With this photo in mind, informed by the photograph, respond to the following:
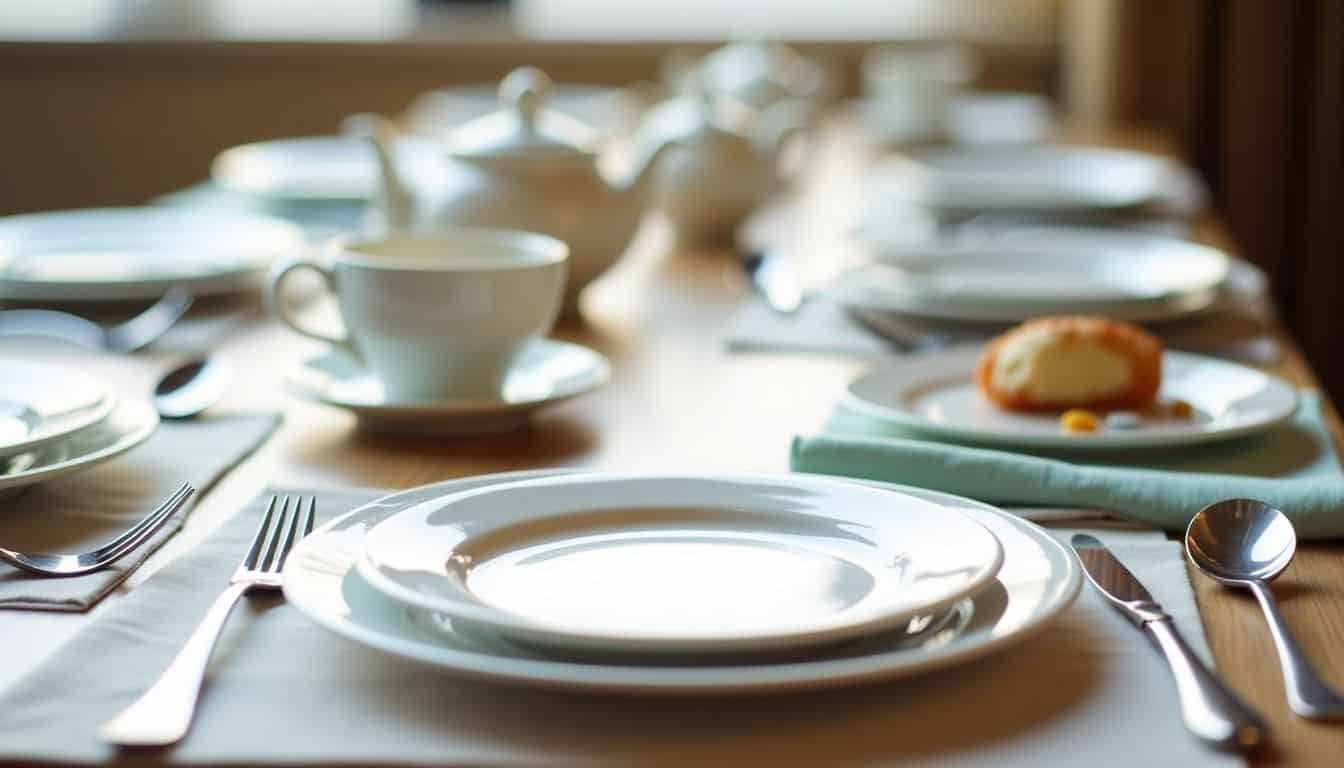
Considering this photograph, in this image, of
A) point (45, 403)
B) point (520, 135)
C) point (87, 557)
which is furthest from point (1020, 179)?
point (87, 557)

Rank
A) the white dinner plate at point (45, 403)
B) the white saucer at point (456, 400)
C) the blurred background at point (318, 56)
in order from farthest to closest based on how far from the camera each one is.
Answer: the blurred background at point (318, 56) → the white saucer at point (456, 400) → the white dinner plate at point (45, 403)

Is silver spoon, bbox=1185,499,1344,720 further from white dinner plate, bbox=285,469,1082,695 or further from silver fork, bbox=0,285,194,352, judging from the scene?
silver fork, bbox=0,285,194,352

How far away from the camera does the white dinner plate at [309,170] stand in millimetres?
1678

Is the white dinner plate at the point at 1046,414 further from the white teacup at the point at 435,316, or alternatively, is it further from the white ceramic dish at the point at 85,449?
the white ceramic dish at the point at 85,449

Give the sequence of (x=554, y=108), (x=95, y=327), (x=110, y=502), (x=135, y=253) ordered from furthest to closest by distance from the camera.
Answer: (x=554, y=108) → (x=135, y=253) → (x=95, y=327) → (x=110, y=502)

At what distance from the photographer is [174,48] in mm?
3404

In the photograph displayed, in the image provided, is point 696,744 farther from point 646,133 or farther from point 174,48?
point 174,48

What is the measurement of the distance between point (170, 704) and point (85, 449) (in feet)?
0.97

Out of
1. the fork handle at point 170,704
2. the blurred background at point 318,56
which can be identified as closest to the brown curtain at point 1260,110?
the blurred background at point 318,56

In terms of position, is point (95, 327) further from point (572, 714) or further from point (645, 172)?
point (572, 714)

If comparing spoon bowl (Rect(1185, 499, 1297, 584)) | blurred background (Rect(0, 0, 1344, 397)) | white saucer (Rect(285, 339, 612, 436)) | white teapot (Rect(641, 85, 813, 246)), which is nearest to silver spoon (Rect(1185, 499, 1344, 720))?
spoon bowl (Rect(1185, 499, 1297, 584))

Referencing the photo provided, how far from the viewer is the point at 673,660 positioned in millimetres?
500

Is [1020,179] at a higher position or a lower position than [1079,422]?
lower

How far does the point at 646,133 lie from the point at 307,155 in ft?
1.91
